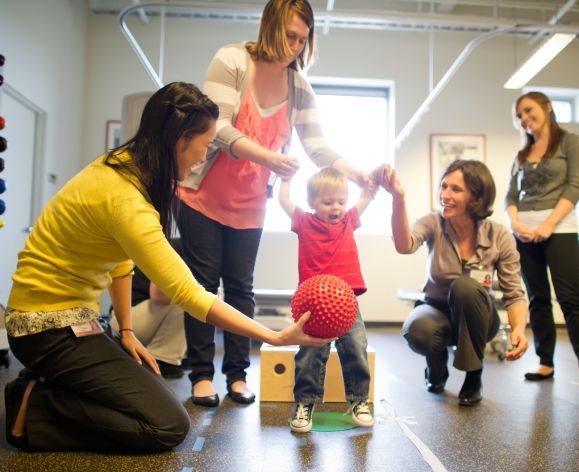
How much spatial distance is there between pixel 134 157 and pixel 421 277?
476 cm

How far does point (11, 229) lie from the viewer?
4176 mm

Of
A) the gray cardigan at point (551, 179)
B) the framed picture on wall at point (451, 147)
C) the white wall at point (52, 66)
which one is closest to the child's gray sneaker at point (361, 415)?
the gray cardigan at point (551, 179)

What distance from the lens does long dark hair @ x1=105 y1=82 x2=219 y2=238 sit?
4.73 feet

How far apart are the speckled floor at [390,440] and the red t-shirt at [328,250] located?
548 mm

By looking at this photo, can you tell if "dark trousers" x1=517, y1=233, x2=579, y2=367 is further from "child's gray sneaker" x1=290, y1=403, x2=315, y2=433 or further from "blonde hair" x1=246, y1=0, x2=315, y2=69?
"blonde hair" x1=246, y1=0, x2=315, y2=69

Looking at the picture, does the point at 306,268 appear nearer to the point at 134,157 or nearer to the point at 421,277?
the point at 134,157

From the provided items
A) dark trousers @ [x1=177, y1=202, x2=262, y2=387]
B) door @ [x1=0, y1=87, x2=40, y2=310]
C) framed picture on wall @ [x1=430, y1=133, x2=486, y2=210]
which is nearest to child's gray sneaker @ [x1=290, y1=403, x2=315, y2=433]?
dark trousers @ [x1=177, y1=202, x2=262, y2=387]

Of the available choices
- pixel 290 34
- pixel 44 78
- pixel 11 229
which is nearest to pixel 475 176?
pixel 290 34

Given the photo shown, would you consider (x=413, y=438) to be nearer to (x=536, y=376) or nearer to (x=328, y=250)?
(x=328, y=250)

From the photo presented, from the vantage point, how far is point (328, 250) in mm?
2037

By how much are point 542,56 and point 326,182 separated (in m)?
3.02

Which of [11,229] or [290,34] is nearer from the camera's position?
[290,34]

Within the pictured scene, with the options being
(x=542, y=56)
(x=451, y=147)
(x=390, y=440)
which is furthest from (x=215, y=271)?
(x=451, y=147)

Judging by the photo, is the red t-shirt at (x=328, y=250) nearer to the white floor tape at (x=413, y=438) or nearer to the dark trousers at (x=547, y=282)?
the white floor tape at (x=413, y=438)
